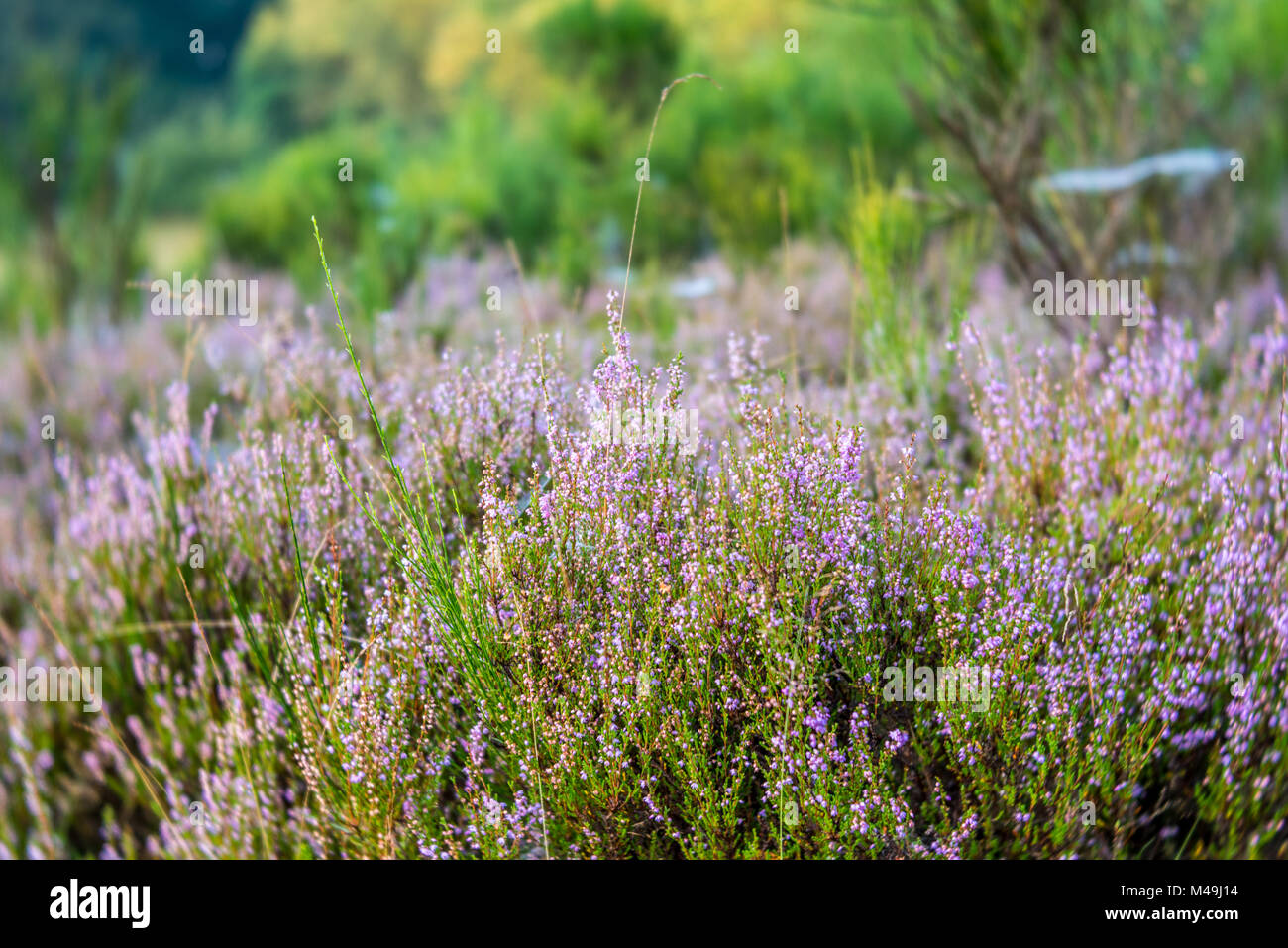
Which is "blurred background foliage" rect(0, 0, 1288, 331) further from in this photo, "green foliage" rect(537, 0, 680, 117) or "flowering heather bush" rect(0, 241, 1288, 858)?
"flowering heather bush" rect(0, 241, 1288, 858)

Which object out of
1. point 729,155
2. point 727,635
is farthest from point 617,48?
point 727,635

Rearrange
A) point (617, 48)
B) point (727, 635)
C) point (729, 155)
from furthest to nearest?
point (617, 48)
point (729, 155)
point (727, 635)

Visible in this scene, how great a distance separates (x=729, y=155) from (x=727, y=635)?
494cm

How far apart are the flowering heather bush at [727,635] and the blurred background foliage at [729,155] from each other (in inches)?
49.2

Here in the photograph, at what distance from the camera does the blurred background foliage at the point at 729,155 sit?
3.96 m

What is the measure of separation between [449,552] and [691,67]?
232 inches

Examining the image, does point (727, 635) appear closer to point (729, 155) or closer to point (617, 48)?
point (729, 155)

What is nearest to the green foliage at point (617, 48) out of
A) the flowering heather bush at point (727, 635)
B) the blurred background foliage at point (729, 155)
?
the blurred background foliage at point (729, 155)

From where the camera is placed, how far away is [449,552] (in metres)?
2.16

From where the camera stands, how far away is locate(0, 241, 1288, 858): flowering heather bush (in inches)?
70.6

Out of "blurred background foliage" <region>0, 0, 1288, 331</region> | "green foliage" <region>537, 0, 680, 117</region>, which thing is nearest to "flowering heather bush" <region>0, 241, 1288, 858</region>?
"blurred background foliage" <region>0, 0, 1288, 331</region>

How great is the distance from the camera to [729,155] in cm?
621
